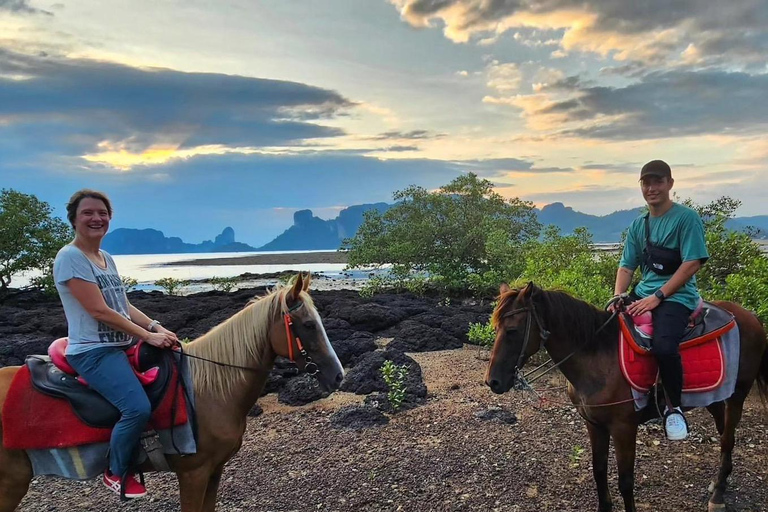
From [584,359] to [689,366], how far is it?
775 mm

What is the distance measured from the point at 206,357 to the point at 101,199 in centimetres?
124

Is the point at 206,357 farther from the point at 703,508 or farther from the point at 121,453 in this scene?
the point at 703,508

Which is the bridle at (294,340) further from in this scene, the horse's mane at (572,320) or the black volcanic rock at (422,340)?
the black volcanic rock at (422,340)

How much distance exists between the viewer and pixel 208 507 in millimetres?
3178

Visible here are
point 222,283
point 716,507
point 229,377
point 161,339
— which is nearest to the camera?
point 161,339

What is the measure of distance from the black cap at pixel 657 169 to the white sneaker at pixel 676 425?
5.68 feet

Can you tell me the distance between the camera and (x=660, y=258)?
3539mm

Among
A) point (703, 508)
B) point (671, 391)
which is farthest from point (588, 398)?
point (703, 508)

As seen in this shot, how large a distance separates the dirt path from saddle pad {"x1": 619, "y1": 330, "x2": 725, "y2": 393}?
3.75 feet

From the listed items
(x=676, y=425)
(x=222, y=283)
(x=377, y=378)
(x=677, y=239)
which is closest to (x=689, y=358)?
(x=676, y=425)

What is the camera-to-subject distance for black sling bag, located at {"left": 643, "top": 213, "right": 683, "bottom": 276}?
3490 millimetres

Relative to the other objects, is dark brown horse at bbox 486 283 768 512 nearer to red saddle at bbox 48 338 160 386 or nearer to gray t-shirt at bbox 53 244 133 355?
red saddle at bbox 48 338 160 386

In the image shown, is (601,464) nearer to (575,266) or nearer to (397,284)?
(575,266)

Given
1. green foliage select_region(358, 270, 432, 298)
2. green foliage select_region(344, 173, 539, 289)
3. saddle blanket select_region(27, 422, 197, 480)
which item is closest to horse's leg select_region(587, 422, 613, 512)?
saddle blanket select_region(27, 422, 197, 480)
